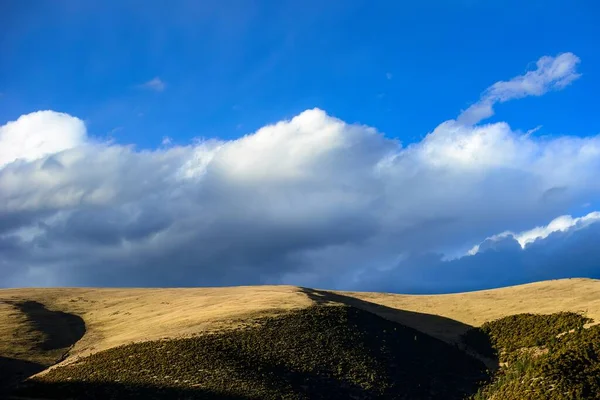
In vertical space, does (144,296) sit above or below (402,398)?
above

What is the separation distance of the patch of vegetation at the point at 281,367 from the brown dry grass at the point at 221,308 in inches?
204

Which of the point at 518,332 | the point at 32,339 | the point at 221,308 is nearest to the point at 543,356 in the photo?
the point at 518,332

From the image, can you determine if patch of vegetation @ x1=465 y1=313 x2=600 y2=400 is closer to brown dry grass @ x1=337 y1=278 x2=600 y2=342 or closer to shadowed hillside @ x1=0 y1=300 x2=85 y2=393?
brown dry grass @ x1=337 y1=278 x2=600 y2=342

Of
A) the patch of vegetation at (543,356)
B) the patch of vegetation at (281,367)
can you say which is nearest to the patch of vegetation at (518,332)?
the patch of vegetation at (543,356)

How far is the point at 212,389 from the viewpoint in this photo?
41.3 m

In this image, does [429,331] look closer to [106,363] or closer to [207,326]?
[207,326]

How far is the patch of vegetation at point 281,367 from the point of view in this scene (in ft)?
138

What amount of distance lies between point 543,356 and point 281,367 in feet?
79.3

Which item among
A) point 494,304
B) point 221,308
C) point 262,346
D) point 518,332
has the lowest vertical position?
point 518,332

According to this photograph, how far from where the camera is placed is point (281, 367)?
4744 cm

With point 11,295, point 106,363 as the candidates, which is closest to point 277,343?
point 106,363

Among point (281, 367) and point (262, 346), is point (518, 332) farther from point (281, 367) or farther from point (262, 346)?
point (262, 346)

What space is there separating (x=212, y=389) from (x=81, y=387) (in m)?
10.5

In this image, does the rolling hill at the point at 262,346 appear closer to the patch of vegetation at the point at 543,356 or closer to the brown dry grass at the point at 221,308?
the brown dry grass at the point at 221,308
